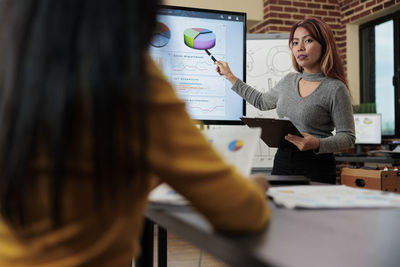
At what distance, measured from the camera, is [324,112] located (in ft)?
6.47

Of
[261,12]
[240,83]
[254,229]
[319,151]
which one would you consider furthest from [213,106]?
[261,12]

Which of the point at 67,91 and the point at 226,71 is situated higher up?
the point at 226,71

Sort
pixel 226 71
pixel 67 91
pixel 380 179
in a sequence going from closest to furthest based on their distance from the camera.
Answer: pixel 67 91
pixel 226 71
pixel 380 179

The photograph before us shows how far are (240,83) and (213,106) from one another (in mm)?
196

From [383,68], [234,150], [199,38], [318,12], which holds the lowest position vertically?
[234,150]

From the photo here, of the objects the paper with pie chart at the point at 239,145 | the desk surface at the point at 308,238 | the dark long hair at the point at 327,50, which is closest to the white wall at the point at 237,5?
the dark long hair at the point at 327,50

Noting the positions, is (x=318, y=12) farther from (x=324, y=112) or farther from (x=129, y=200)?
(x=129, y=200)

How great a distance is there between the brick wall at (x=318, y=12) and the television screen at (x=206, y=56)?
113 inches

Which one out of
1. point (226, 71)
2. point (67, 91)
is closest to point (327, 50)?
point (226, 71)

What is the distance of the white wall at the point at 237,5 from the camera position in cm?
487

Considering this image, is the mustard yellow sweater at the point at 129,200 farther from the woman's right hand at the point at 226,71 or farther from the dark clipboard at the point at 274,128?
the woman's right hand at the point at 226,71

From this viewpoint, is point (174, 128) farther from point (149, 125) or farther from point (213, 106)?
point (213, 106)

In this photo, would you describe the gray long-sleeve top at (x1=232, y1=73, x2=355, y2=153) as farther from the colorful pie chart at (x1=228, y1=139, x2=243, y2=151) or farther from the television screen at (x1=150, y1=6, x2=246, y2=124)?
the colorful pie chart at (x1=228, y1=139, x2=243, y2=151)

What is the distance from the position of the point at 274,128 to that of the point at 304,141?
16 centimetres
